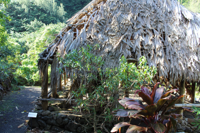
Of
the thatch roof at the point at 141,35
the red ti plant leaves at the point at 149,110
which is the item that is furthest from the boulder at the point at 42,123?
the red ti plant leaves at the point at 149,110

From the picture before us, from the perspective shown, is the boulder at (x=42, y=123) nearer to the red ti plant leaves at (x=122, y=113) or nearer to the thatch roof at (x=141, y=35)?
the thatch roof at (x=141, y=35)

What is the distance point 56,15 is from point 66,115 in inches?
758

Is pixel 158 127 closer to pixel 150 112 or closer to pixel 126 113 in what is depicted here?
pixel 150 112

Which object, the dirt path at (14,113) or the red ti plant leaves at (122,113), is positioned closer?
the red ti plant leaves at (122,113)

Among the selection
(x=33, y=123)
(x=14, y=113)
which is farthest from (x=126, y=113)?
(x=14, y=113)

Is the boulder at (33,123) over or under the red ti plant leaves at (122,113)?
under

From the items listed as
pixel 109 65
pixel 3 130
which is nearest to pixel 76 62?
pixel 109 65

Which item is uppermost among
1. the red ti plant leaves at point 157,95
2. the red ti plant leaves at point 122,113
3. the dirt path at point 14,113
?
the red ti plant leaves at point 157,95

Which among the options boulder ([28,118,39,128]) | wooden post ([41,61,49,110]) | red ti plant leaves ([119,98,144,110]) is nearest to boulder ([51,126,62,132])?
boulder ([28,118,39,128])

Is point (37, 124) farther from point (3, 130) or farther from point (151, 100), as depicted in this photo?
point (151, 100)

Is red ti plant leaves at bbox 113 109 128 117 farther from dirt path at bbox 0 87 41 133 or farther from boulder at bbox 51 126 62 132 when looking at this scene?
dirt path at bbox 0 87 41 133

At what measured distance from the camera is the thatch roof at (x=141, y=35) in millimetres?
4336

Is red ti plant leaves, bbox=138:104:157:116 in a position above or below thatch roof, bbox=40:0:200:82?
below

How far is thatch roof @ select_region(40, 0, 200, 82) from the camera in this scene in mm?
4336
